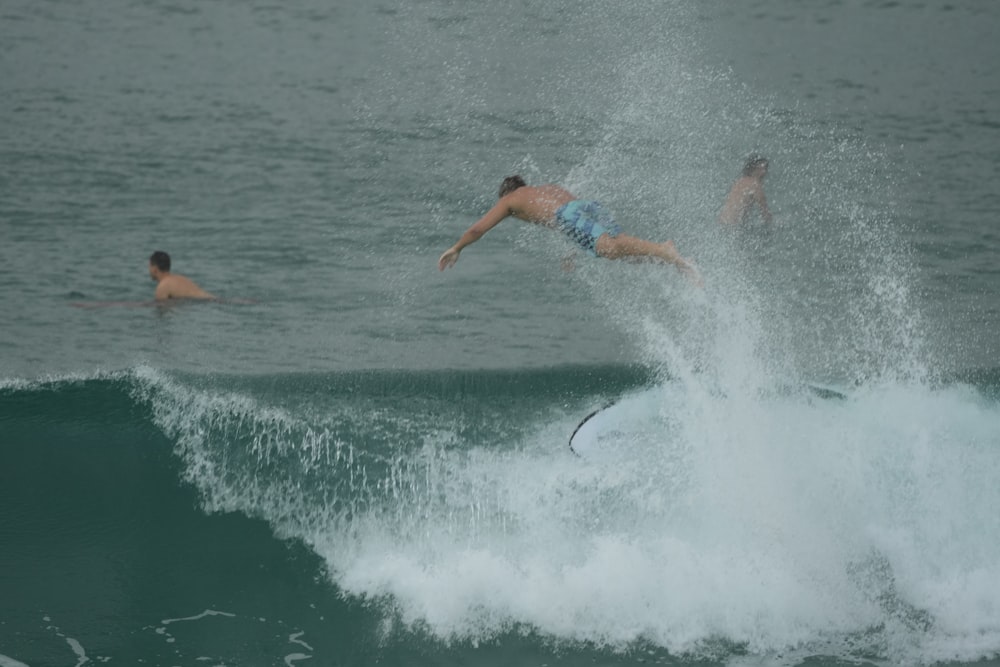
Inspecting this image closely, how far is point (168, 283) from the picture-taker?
10414 millimetres

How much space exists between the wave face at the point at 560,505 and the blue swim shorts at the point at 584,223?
40.3 inches

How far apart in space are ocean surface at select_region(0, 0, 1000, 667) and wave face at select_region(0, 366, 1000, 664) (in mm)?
24

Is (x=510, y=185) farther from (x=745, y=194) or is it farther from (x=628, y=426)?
(x=745, y=194)

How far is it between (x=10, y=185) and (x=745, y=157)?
769cm

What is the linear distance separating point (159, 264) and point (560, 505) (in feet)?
17.1

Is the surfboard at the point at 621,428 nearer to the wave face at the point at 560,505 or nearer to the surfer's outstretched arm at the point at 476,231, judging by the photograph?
the wave face at the point at 560,505

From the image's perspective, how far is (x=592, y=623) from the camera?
5.70 metres

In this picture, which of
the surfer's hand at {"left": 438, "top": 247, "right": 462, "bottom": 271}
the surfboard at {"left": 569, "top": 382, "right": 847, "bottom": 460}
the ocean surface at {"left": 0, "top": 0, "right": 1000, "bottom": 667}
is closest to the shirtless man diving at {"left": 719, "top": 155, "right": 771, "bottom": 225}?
the ocean surface at {"left": 0, "top": 0, "right": 1000, "bottom": 667}

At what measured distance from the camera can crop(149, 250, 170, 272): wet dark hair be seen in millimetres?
10141

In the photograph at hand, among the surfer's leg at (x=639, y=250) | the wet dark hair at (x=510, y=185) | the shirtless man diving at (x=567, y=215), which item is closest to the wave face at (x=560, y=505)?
the surfer's leg at (x=639, y=250)

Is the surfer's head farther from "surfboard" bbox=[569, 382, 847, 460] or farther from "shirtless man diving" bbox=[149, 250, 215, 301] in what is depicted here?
"surfboard" bbox=[569, 382, 847, 460]

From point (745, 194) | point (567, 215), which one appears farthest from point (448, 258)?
point (745, 194)

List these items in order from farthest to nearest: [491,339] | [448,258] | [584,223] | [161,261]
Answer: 1. [161,261]
2. [491,339]
3. [584,223]
4. [448,258]

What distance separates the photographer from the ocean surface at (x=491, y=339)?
19.4ft
